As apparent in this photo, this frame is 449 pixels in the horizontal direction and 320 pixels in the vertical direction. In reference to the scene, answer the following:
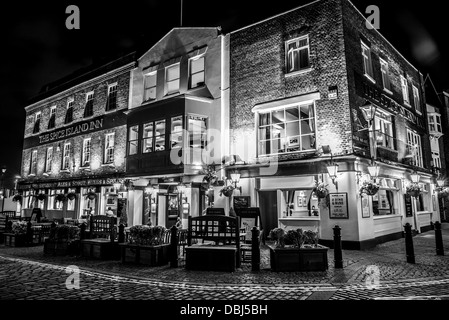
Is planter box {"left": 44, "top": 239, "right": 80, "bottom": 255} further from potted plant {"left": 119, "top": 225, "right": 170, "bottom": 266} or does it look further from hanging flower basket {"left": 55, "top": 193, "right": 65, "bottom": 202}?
hanging flower basket {"left": 55, "top": 193, "right": 65, "bottom": 202}

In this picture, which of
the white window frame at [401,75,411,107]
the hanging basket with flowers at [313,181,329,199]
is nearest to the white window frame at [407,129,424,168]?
the white window frame at [401,75,411,107]

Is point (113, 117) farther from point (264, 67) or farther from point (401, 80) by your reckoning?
point (401, 80)

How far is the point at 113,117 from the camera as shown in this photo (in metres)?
19.9

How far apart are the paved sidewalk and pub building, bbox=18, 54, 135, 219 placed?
10528 mm

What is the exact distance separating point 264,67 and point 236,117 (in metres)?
2.83

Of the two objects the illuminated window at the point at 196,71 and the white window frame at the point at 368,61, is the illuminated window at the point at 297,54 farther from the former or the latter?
the illuminated window at the point at 196,71

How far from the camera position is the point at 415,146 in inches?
718

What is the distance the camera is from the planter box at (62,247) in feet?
32.1

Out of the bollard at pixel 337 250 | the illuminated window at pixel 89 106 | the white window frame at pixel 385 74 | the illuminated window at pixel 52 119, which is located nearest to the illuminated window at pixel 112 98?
the illuminated window at pixel 89 106

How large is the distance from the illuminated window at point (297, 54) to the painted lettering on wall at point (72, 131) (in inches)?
533
